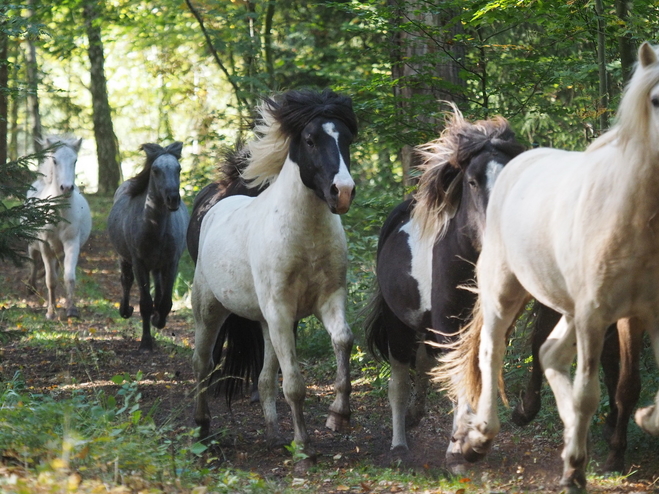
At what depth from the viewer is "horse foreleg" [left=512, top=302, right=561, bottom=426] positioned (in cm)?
542

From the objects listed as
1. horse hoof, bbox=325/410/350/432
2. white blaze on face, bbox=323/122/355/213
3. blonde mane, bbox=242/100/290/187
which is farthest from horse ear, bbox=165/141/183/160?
horse hoof, bbox=325/410/350/432

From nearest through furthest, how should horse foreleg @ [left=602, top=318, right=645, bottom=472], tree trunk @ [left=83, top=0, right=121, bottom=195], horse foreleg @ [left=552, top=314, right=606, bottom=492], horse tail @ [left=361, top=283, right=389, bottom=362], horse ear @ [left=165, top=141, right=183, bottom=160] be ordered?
horse foreleg @ [left=552, top=314, right=606, bottom=492]
horse foreleg @ [left=602, top=318, right=645, bottom=472]
horse tail @ [left=361, top=283, right=389, bottom=362]
horse ear @ [left=165, top=141, right=183, bottom=160]
tree trunk @ [left=83, top=0, right=121, bottom=195]

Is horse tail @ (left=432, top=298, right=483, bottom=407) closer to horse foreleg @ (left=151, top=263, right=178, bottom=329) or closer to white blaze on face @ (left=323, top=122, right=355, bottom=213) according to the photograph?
white blaze on face @ (left=323, top=122, right=355, bottom=213)

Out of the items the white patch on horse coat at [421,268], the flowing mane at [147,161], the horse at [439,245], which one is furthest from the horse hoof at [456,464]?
the flowing mane at [147,161]

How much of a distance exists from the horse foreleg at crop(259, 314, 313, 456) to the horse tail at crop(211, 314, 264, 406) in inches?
67.4

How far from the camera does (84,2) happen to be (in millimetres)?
19469

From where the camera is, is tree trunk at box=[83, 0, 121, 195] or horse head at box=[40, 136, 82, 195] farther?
tree trunk at box=[83, 0, 121, 195]

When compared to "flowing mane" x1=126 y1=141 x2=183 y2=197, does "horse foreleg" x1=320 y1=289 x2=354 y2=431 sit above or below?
below

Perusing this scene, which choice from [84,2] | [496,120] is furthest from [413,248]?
[84,2]

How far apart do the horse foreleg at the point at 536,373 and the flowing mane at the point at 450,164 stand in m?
0.94

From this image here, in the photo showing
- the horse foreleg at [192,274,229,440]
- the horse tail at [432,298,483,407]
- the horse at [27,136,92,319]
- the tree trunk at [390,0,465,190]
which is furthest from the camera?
the horse at [27,136,92,319]

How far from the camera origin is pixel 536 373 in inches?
212

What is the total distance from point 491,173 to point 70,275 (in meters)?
9.02

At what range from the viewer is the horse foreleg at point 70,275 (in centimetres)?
1234
